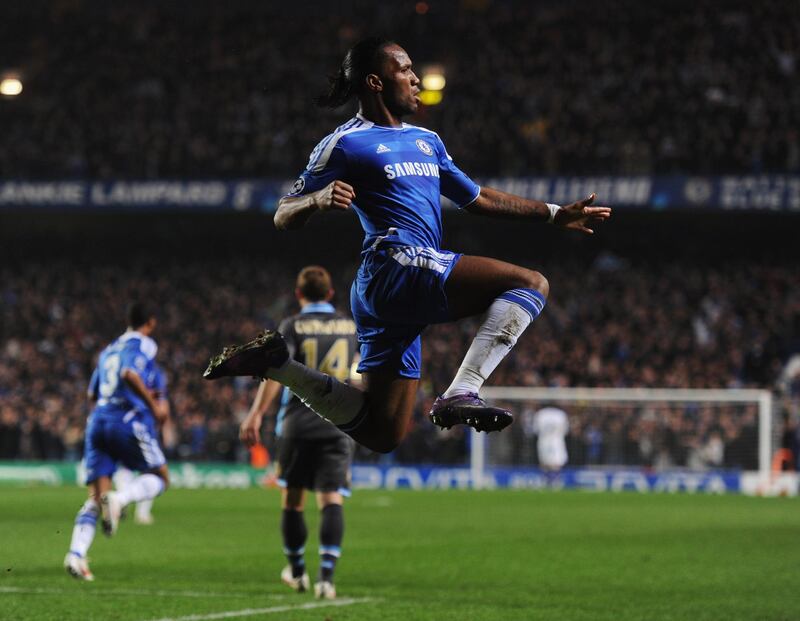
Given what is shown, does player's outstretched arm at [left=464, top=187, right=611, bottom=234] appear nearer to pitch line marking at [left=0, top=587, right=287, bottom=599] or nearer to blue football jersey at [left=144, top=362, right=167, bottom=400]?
pitch line marking at [left=0, top=587, right=287, bottom=599]

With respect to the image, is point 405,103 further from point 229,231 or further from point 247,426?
point 229,231

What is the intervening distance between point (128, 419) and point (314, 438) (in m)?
2.27

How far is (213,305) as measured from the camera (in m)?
33.5

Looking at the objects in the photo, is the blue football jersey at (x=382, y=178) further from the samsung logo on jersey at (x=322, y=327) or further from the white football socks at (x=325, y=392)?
the samsung logo on jersey at (x=322, y=327)

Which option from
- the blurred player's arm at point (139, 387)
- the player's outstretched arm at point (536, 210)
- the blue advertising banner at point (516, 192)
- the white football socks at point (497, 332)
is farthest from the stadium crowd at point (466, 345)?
the white football socks at point (497, 332)

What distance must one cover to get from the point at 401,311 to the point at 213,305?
2821cm

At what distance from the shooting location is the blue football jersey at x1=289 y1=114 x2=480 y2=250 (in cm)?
566

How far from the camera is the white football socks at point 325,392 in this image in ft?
20.0

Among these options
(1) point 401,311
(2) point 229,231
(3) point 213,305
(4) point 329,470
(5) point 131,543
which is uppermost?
(2) point 229,231

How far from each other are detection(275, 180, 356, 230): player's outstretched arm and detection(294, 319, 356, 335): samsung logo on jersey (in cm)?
383

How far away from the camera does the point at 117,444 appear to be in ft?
36.1

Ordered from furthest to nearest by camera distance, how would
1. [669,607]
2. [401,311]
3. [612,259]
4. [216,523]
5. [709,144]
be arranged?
1. [612,259]
2. [709,144]
3. [216,523]
4. [669,607]
5. [401,311]

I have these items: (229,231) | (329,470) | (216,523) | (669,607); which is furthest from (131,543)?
(229,231)

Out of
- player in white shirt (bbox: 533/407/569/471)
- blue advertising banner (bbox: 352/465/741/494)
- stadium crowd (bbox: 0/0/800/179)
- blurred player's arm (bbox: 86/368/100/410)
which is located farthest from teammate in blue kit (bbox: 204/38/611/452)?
stadium crowd (bbox: 0/0/800/179)
